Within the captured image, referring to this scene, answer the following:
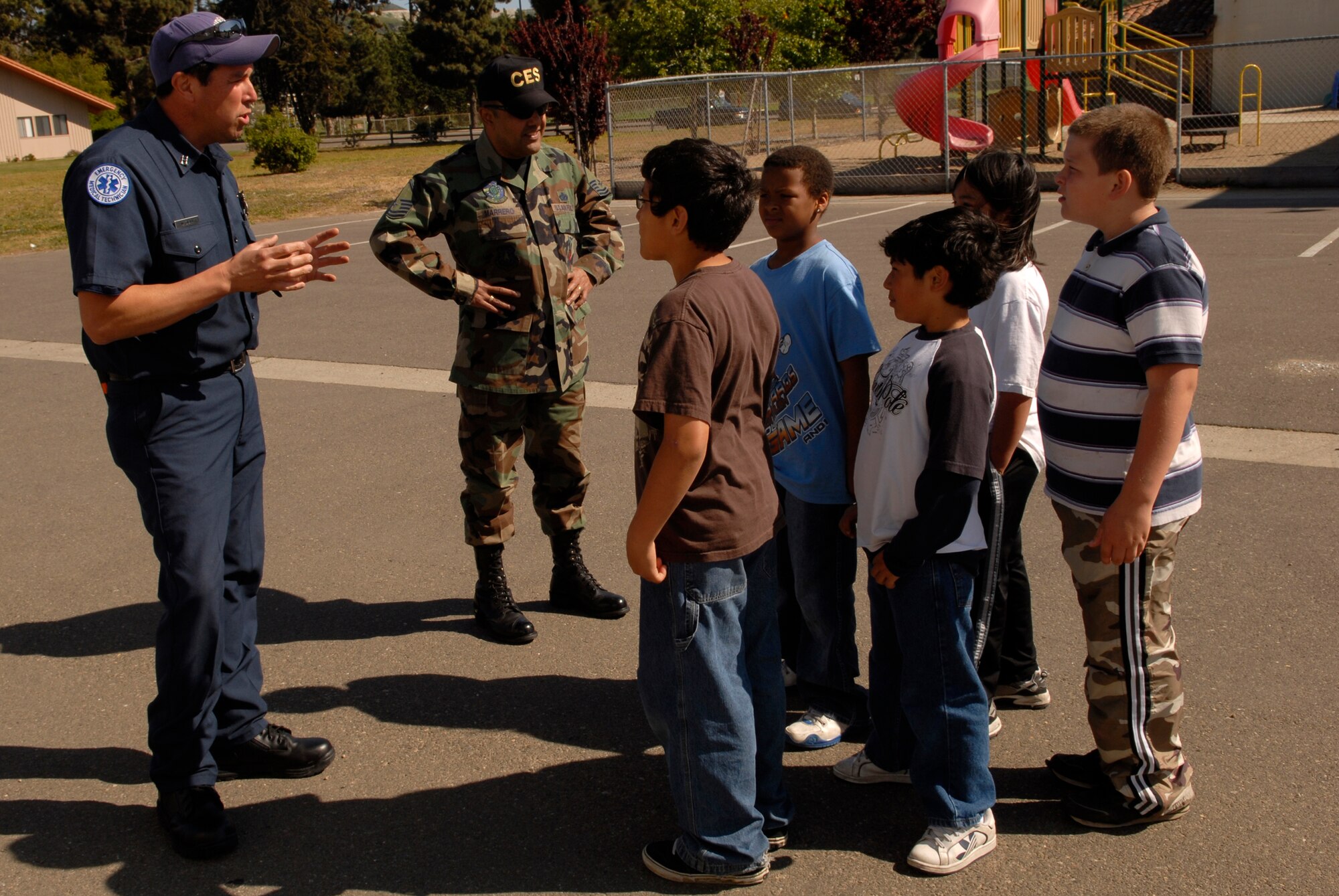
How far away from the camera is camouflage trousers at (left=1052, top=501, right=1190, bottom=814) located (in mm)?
2754

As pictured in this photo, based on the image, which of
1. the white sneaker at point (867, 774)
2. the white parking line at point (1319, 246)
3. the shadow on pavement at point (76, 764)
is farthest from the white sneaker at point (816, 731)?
the white parking line at point (1319, 246)

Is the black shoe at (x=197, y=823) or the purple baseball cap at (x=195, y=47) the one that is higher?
the purple baseball cap at (x=195, y=47)

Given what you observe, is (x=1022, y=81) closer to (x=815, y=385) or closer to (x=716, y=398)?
(x=815, y=385)

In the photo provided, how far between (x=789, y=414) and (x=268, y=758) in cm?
179

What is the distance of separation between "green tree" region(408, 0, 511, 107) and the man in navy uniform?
56.1m

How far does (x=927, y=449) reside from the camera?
104 inches

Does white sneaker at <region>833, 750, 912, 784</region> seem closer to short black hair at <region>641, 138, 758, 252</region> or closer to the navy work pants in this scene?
short black hair at <region>641, 138, 758, 252</region>

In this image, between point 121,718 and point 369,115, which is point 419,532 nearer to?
point 121,718

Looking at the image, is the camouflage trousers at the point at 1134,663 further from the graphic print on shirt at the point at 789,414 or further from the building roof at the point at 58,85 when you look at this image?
the building roof at the point at 58,85

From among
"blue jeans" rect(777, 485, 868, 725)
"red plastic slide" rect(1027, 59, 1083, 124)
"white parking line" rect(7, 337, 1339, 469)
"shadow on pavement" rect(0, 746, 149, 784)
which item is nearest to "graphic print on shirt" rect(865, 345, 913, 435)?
"blue jeans" rect(777, 485, 868, 725)

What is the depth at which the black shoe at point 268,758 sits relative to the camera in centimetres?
332

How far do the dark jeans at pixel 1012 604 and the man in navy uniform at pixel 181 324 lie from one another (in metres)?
1.96

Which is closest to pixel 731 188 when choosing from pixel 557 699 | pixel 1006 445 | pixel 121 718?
pixel 1006 445

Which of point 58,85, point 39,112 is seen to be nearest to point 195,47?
point 58,85
